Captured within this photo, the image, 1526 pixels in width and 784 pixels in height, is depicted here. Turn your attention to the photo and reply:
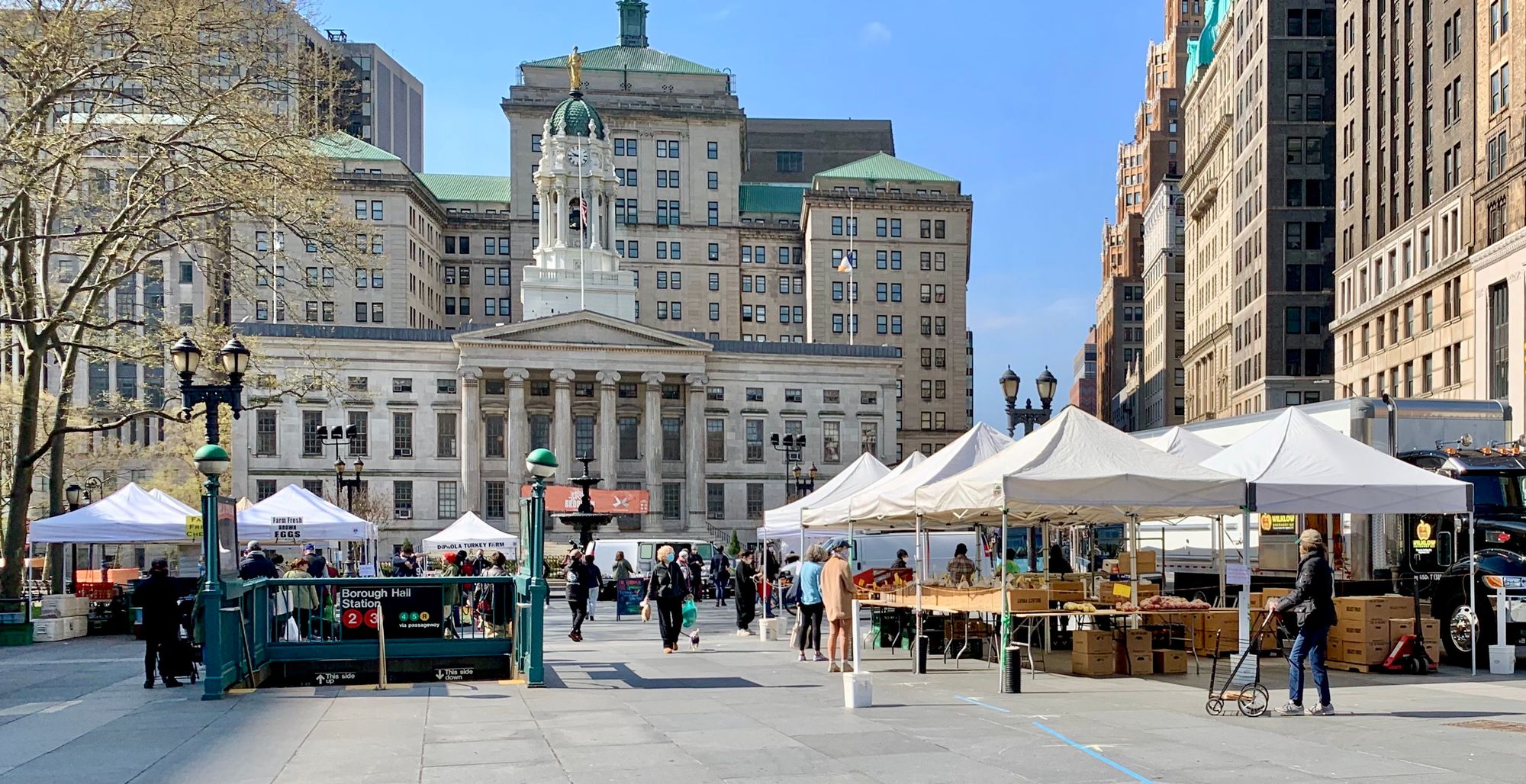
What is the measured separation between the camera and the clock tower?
10988 centimetres

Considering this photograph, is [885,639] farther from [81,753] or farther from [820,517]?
[81,753]

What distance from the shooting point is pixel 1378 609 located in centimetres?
2098

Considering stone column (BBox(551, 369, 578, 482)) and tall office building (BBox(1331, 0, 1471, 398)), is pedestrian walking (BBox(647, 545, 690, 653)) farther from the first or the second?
stone column (BBox(551, 369, 578, 482))

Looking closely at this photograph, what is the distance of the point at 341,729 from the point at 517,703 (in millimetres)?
2877

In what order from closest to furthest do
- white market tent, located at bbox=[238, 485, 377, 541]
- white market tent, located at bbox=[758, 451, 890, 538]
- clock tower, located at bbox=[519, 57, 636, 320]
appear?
white market tent, located at bbox=[758, 451, 890, 538] → white market tent, located at bbox=[238, 485, 377, 541] → clock tower, located at bbox=[519, 57, 636, 320]

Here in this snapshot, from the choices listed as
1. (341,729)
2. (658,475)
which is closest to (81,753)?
(341,729)

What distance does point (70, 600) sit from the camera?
3406 centimetres

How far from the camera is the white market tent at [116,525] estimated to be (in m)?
34.0

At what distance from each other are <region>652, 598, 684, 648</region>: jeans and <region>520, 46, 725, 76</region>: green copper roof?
118770 mm

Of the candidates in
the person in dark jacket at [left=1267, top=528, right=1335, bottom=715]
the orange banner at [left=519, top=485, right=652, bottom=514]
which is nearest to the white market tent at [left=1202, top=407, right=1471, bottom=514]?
the person in dark jacket at [left=1267, top=528, right=1335, bottom=715]

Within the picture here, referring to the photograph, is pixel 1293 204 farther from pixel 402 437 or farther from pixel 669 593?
pixel 669 593

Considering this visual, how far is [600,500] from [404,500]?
23.6 m

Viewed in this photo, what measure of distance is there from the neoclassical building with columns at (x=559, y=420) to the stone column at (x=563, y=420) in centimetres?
10

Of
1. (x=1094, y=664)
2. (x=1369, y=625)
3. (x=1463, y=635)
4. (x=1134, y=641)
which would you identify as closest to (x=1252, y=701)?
(x=1094, y=664)
